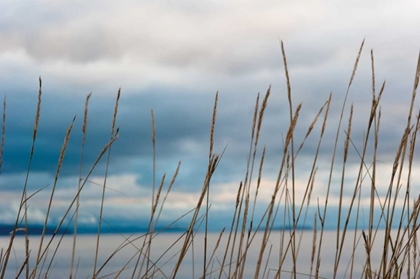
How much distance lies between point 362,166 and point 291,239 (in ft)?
1.33

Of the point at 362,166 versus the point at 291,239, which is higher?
the point at 362,166

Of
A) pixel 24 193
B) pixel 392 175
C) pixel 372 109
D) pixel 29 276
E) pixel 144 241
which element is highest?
pixel 372 109

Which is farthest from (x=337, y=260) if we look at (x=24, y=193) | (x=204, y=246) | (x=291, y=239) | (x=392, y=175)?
(x=24, y=193)

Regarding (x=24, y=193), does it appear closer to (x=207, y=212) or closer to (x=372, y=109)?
(x=207, y=212)

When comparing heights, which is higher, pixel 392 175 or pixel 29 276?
pixel 392 175

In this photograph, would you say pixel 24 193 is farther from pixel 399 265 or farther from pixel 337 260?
pixel 399 265

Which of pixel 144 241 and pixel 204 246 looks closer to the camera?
pixel 204 246

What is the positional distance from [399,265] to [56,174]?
4.20ft

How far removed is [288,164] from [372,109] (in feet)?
1.21

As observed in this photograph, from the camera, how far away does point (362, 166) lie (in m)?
2.10

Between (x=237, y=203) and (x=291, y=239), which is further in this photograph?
(x=291, y=239)

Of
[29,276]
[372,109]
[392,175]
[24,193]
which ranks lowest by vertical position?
[29,276]

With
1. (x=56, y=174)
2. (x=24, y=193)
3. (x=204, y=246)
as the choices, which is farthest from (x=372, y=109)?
(x=24, y=193)

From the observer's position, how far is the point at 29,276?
1901 millimetres
